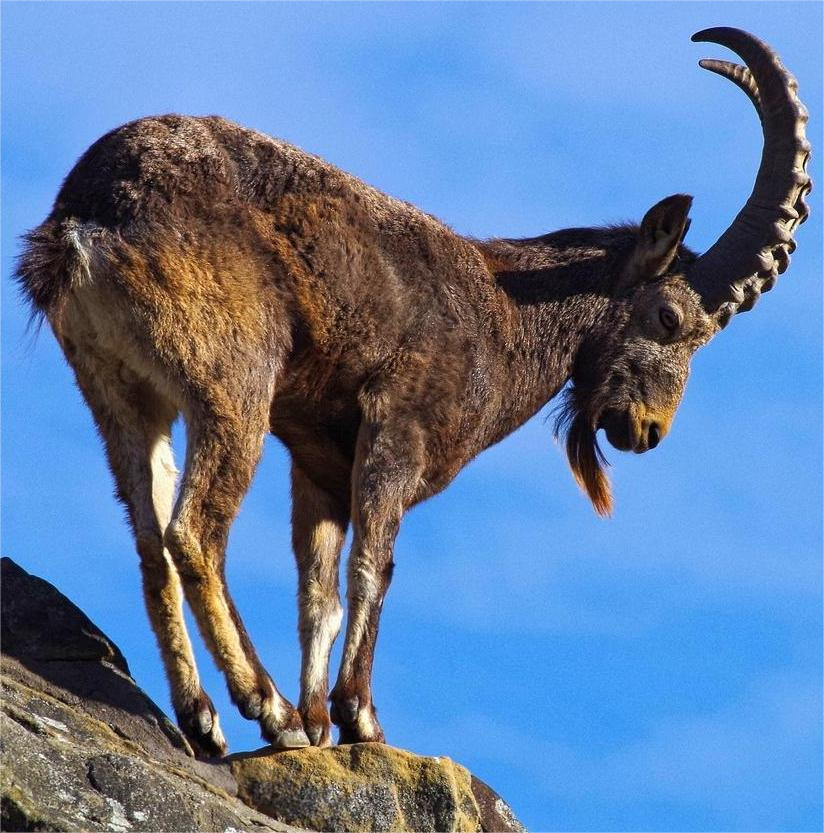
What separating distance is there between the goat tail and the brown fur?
0.04 ft

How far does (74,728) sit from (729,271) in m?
5.40

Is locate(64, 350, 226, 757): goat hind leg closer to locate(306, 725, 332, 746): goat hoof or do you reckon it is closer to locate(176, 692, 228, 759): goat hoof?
locate(176, 692, 228, 759): goat hoof

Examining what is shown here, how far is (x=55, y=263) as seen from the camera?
8.69 metres

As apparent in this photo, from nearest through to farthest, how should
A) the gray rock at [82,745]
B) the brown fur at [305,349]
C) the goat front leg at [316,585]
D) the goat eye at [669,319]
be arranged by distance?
the gray rock at [82,745] → the brown fur at [305,349] → the goat front leg at [316,585] → the goat eye at [669,319]

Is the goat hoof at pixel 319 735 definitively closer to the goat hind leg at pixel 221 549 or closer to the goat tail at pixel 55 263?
the goat hind leg at pixel 221 549

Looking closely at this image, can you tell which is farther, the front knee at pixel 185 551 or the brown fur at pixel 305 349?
the brown fur at pixel 305 349

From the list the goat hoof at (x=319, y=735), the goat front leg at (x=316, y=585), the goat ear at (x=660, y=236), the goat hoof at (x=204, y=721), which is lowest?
the goat hoof at (x=204, y=721)

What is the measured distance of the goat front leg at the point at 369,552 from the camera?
9023 mm

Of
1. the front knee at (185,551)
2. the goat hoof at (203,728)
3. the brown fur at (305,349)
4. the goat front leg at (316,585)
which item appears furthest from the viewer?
the goat front leg at (316,585)

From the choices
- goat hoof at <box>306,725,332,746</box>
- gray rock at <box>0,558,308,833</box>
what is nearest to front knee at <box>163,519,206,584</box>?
gray rock at <box>0,558,308,833</box>

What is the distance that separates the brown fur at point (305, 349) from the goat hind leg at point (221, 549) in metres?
0.01

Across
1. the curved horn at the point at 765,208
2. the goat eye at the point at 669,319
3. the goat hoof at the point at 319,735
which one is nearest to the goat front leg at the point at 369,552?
the goat hoof at the point at 319,735

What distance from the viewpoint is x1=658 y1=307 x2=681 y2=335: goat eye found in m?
10.9

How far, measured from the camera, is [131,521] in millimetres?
8883
